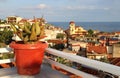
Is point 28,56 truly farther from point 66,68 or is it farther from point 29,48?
point 66,68

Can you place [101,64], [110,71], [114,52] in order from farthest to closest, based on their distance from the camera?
[114,52] → [101,64] → [110,71]

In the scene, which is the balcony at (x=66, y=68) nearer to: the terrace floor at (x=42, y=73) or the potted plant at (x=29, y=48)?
the terrace floor at (x=42, y=73)

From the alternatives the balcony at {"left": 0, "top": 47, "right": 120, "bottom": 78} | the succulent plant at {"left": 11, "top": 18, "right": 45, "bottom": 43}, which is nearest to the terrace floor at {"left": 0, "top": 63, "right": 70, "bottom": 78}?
the balcony at {"left": 0, "top": 47, "right": 120, "bottom": 78}

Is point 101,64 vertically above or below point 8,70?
above

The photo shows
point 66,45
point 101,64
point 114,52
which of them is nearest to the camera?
point 101,64

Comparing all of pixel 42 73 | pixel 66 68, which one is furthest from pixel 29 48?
pixel 66 68

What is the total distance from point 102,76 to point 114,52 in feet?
112

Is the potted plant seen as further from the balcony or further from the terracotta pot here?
the balcony

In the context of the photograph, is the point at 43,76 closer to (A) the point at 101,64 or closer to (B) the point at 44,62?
(B) the point at 44,62

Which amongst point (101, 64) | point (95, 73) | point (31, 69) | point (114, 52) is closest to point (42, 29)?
point (31, 69)

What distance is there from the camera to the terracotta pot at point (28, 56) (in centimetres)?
339

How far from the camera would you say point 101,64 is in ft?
8.13

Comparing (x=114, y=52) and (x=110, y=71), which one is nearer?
(x=110, y=71)

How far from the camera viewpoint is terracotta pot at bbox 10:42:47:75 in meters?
3.39
